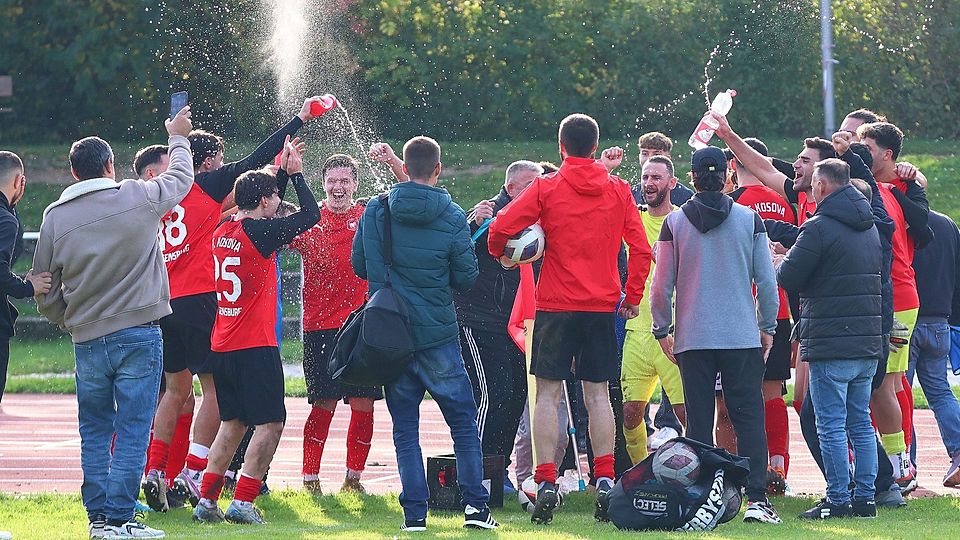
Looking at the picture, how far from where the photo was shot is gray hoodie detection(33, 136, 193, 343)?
293 inches

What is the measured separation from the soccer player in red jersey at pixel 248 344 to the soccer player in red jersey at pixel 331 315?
3.74ft

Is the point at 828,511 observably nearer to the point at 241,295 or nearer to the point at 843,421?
the point at 843,421

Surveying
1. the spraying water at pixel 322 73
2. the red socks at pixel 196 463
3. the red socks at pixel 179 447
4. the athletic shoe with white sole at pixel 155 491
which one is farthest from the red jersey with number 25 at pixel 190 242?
the spraying water at pixel 322 73

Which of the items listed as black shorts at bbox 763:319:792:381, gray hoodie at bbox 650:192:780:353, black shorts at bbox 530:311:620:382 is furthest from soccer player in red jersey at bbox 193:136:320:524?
black shorts at bbox 763:319:792:381

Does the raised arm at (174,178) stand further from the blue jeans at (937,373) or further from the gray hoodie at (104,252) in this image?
the blue jeans at (937,373)

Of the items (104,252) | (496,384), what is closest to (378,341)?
(104,252)

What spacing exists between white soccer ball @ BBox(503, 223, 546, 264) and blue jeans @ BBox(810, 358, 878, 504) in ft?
5.54

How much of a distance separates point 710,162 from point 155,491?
3.82 metres

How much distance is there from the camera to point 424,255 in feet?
25.2

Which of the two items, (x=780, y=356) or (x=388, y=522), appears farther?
(x=780, y=356)

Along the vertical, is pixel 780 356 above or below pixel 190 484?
above

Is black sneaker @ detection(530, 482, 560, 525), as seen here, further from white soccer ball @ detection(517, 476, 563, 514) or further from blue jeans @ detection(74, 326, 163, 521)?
blue jeans @ detection(74, 326, 163, 521)

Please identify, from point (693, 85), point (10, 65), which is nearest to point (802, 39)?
point (693, 85)

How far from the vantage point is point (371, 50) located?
26562 millimetres
